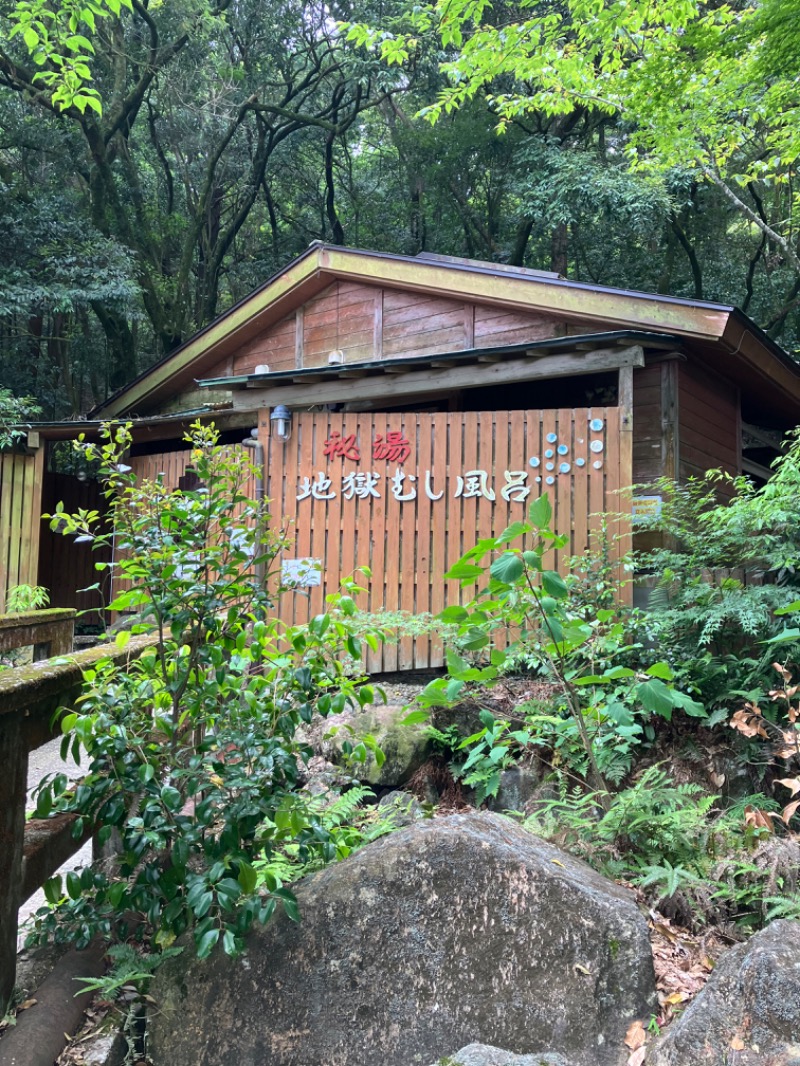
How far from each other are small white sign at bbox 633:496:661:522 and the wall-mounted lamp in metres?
3.50

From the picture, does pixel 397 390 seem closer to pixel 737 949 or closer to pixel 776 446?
pixel 737 949

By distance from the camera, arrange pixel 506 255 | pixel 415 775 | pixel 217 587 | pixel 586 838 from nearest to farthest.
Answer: pixel 217 587 < pixel 586 838 < pixel 415 775 < pixel 506 255

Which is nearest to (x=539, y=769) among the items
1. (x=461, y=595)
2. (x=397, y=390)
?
(x=461, y=595)

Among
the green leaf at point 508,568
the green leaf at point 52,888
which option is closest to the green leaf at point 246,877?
the green leaf at point 52,888

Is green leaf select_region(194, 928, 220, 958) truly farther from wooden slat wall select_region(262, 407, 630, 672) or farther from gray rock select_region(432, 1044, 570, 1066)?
wooden slat wall select_region(262, 407, 630, 672)

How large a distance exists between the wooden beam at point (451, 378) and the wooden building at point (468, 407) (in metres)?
Result: 0.01

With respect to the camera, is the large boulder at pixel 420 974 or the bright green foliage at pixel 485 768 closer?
the large boulder at pixel 420 974

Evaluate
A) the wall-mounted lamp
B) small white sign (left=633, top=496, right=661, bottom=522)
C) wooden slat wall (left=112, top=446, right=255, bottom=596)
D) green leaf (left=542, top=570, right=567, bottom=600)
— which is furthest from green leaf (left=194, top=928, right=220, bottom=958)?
wooden slat wall (left=112, top=446, right=255, bottom=596)

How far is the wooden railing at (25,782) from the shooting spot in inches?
75.6

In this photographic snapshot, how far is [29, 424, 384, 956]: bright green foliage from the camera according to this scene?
207cm

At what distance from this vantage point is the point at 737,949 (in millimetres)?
2105

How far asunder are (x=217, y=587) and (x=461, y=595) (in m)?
4.53

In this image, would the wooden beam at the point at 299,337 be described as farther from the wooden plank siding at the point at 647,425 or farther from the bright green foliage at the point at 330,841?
the bright green foliage at the point at 330,841

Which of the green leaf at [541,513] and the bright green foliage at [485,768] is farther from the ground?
the green leaf at [541,513]
